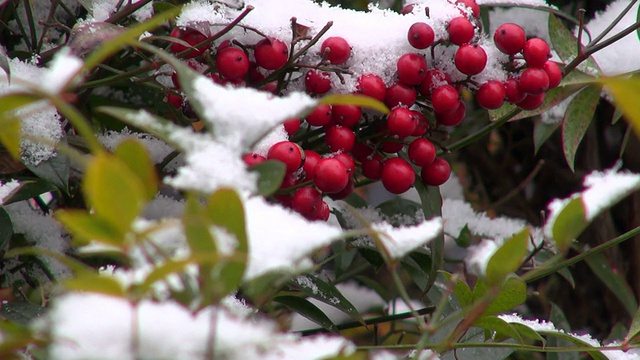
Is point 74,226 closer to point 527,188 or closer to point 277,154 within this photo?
point 277,154

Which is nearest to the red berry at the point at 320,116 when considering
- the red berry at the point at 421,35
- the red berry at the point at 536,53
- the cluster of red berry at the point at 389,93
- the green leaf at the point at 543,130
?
the cluster of red berry at the point at 389,93

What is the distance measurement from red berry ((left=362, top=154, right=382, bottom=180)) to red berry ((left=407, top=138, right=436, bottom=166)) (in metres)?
0.03

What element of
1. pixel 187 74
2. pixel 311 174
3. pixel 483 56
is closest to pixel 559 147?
pixel 483 56

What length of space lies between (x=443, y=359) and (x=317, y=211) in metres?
0.20

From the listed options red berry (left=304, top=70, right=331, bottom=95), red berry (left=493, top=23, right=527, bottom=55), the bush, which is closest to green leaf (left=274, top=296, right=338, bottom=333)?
the bush

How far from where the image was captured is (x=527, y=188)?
1.30 metres

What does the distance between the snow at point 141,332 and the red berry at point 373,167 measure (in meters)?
0.39

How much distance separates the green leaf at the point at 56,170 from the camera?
0.62 m

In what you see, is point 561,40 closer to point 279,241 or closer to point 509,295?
point 509,295

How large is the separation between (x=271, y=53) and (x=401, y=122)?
5.1 inches

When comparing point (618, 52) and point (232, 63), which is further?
point (618, 52)

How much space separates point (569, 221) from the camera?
391mm

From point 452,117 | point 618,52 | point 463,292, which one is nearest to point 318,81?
point 452,117

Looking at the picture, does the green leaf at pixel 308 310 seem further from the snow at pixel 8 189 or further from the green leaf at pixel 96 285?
the green leaf at pixel 96 285
